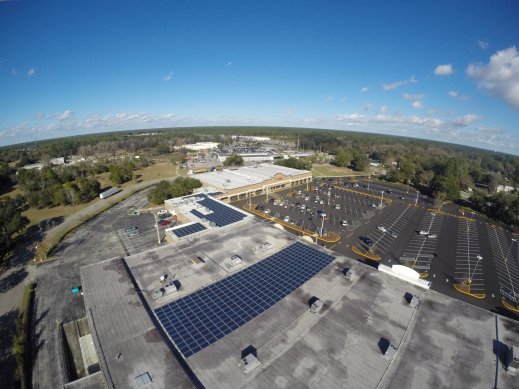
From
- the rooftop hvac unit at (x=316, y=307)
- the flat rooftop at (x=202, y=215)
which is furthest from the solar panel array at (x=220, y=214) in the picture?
the rooftop hvac unit at (x=316, y=307)

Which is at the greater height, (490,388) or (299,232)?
(490,388)

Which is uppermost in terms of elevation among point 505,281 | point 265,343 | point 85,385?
point 265,343

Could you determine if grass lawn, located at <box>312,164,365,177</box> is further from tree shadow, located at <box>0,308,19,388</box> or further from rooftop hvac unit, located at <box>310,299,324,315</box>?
tree shadow, located at <box>0,308,19,388</box>

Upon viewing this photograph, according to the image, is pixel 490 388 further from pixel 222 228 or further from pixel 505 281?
pixel 222 228

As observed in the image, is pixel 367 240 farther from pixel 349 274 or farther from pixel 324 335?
pixel 324 335

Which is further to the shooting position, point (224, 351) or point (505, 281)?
point (505, 281)

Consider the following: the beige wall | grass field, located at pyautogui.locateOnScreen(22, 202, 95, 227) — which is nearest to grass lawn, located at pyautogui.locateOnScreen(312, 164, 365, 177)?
the beige wall

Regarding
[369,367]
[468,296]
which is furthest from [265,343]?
[468,296]
